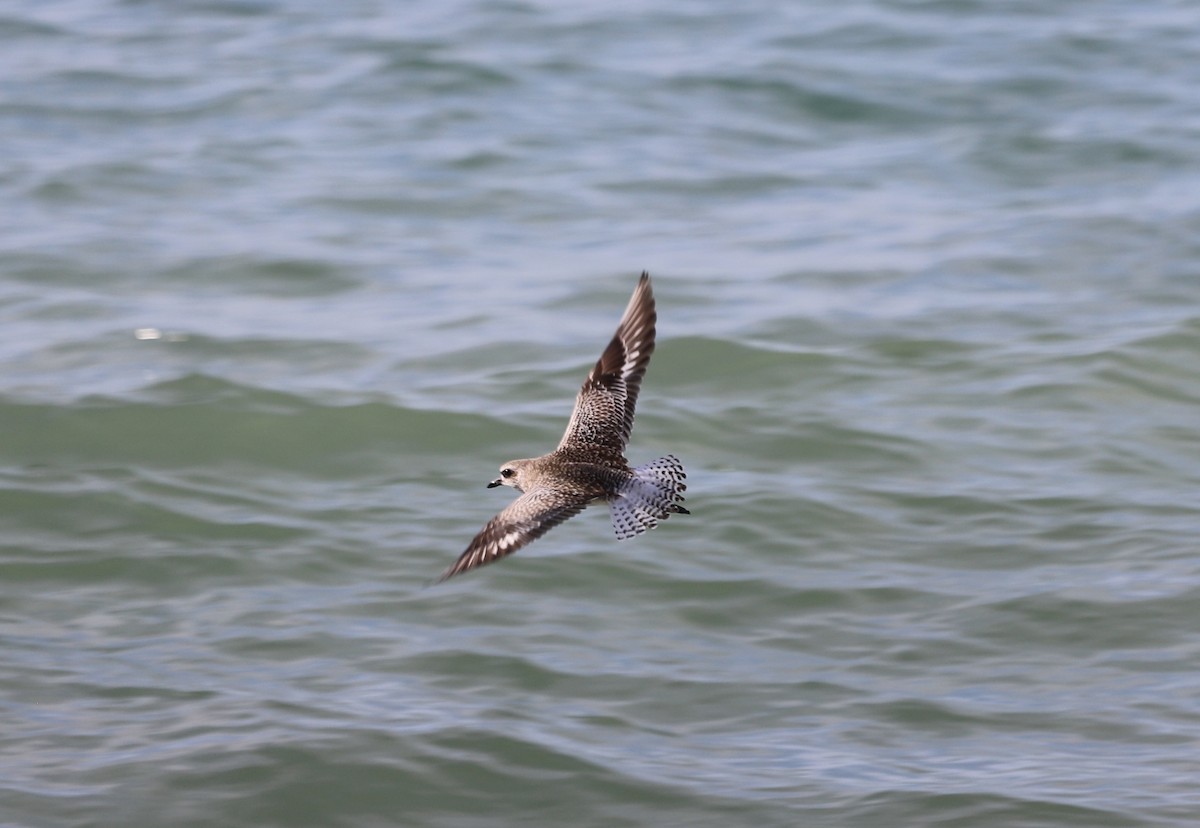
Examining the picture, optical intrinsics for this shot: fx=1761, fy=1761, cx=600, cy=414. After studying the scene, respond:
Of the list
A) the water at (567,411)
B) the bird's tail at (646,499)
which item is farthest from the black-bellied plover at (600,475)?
the water at (567,411)

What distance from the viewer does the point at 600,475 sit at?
6.15 metres

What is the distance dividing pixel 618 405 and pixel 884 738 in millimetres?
1761

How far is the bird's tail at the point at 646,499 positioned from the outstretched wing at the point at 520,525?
0.51 ft

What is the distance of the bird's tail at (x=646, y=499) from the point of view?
5.91 meters

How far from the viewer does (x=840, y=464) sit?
9.69 m

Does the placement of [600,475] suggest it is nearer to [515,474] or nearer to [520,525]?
[515,474]

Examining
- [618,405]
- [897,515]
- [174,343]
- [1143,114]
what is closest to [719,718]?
[618,405]

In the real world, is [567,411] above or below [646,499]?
below

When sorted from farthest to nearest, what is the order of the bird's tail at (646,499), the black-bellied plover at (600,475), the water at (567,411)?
the water at (567,411)
the bird's tail at (646,499)
the black-bellied plover at (600,475)

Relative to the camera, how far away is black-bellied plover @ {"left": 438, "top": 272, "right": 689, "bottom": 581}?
5684mm

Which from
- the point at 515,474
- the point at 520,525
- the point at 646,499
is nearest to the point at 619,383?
the point at 515,474

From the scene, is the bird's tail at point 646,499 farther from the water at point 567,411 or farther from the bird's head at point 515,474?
the water at point 567,411

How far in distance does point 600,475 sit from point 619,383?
729mm

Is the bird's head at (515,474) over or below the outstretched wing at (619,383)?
below
